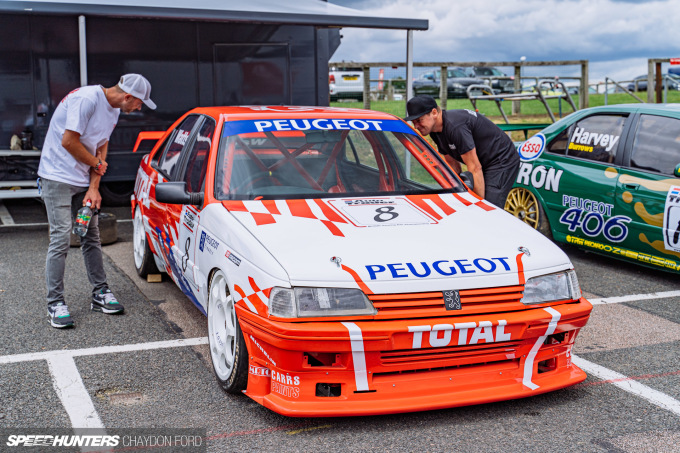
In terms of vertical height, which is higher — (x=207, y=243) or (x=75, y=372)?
(x=207, y=243)

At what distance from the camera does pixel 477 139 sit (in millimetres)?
5570

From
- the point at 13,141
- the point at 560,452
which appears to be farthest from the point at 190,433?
the point at 13,141

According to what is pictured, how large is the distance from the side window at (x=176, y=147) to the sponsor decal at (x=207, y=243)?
1.13 metres

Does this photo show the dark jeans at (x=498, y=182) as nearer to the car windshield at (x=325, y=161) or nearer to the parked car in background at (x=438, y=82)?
the car windshield at (x=325, y=161)

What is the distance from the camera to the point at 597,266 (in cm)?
667

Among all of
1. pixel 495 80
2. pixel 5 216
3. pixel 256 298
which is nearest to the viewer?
pixel 256 298

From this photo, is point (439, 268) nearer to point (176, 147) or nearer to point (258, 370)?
point (258, 370)

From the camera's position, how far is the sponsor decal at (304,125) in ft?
14.8

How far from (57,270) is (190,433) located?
7.02 feet

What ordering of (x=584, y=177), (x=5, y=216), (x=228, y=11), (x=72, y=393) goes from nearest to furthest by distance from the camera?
(x=72, y=393) → (x=584, y=177) → (x=228, y=11) → (x=5, y=216)

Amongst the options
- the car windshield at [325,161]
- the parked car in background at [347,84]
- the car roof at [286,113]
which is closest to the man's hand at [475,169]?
the car windshield at [325,161]

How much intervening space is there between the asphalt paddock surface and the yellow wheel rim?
1604 mm

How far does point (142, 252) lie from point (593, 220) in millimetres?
3855

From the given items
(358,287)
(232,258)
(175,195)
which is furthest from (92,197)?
(358,287)
